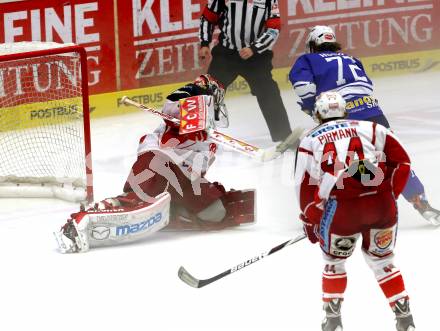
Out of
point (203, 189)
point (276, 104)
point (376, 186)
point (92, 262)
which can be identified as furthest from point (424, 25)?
point (376, 186)

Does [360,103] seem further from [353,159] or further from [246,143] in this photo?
[353,159]

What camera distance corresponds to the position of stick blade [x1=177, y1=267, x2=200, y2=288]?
6941mm

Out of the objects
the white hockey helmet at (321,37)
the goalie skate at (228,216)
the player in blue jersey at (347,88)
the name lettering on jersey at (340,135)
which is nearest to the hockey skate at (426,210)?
the player in blue jersey at (347,88)

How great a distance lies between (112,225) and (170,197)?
404mm

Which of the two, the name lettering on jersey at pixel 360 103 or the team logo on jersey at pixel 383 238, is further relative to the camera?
the name lettering on jersey at pixel 360 103

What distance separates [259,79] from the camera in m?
10.5

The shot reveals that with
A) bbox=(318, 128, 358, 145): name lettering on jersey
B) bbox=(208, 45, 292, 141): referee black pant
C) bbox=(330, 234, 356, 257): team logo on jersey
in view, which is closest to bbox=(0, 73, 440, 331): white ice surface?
bbox=(330, 234, 356, 257): team logo on jersey

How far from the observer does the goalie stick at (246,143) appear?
329 inches

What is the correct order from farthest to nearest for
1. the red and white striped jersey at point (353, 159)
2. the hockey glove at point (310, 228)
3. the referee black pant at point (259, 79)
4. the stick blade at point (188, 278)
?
the referee black pant at point (259, 79), the stick blade at point (188, 278), the hockey glove at point (310, 228), the red and white striped jersey at point (353, 159)

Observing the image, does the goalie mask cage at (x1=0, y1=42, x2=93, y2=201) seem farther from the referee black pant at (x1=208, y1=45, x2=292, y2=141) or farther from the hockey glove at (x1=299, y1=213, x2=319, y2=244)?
the hockey glove at (x1=299, y1=213, x2=319, y2=244)

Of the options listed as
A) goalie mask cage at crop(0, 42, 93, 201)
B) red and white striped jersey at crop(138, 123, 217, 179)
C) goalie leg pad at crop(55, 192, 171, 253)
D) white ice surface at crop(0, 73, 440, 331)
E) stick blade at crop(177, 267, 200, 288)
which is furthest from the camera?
goalie mask cage at crop(0, 42, 93, 201)

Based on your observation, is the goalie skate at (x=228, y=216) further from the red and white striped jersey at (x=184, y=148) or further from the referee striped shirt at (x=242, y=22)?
the referee striped shirt at (x=242, y=22)

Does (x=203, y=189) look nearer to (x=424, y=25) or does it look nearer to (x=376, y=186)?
(x=376, y=186)

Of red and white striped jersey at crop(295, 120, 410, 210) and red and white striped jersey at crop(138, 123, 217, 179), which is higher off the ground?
red and white striped jersey at crop(295, 120, 410, 210)
